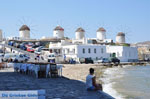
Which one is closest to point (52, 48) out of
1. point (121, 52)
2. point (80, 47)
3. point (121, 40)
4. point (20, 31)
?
point (80, 47)

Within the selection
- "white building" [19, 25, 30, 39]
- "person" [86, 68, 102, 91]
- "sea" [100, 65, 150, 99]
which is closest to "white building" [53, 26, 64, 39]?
"white building" [19, 25, 30, 39]

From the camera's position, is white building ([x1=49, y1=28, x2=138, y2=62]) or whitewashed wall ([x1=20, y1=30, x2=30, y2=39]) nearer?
white building ([x1=49, y1=28, x2=138, y2=62])

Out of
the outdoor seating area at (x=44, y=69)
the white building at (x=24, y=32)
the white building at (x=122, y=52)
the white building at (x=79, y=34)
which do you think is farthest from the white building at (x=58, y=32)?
the outdoor seating area at (x=44, y=69)

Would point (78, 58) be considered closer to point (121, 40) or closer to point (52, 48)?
point (52, 48)

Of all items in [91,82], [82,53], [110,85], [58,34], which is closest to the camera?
[91,82]

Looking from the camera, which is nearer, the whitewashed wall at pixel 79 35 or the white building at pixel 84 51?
the white building at pixel 84 51

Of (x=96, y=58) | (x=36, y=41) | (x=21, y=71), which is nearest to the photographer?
(x=21, y=71)

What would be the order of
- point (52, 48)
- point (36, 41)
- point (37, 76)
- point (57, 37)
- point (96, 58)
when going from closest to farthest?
point (37, 76), point (96, 58), point (52, 48), point (36, 41), point (57, 37)

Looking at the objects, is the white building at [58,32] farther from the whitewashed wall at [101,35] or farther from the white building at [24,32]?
the whitewashed wall at [101,35]

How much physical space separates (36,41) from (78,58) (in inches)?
1232

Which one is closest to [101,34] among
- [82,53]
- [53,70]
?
[82,53]

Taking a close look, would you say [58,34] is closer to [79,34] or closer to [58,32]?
[58,32]

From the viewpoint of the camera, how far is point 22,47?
59.2m

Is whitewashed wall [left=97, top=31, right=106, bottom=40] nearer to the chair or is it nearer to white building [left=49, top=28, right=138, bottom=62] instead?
white building [left=49, top=28, right=138, bottom=62]
